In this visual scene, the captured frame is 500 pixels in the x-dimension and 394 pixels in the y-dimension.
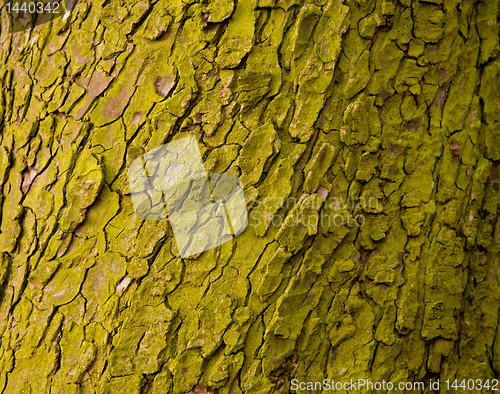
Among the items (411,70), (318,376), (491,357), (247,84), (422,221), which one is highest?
(247,84)

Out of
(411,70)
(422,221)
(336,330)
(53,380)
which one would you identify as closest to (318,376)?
(336,330)

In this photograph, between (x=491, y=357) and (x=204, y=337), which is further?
(x=491, y=357)

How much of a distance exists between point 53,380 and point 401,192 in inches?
47.0

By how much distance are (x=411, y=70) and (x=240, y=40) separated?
1.74 ft

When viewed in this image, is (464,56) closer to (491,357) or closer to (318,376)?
(491,357)

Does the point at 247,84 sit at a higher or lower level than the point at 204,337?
higher

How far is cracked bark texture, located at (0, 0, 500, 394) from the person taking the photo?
38.3 inches

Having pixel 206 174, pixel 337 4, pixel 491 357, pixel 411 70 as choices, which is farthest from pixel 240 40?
pixel 491 357

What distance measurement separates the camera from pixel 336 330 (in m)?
1.00

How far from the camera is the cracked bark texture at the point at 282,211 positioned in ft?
3.19

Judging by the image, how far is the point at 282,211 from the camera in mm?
984

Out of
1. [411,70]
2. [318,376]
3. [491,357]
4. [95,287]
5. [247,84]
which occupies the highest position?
[247,84]

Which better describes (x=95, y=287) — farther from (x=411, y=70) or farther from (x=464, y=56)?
(x=464, y=56)

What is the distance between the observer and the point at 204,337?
96 cm
